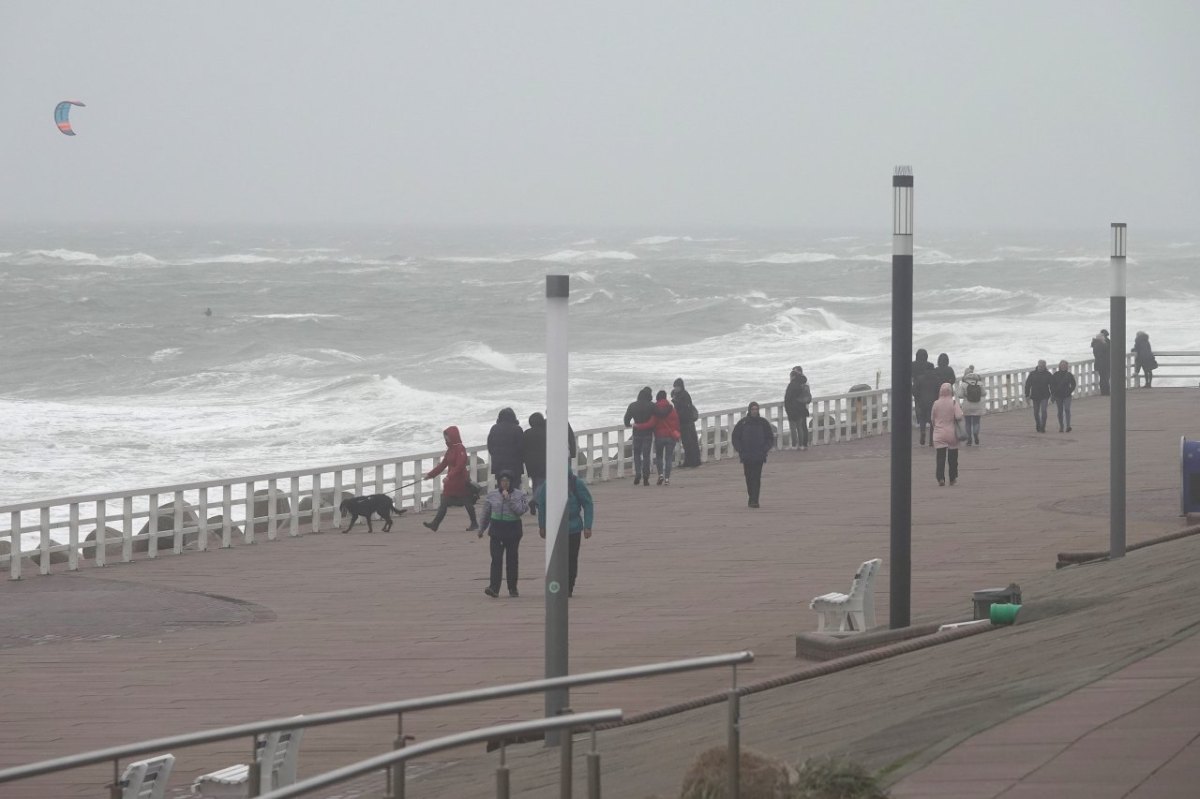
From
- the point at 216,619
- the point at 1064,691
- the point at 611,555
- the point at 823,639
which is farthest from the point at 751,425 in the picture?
the point at 1064,691

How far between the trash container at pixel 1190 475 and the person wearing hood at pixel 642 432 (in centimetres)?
884

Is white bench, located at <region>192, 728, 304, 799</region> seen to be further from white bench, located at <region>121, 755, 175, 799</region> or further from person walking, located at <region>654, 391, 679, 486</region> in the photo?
person walking, located at <region>654, 391, 679, 486</region>

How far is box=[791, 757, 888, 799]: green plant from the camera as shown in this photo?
5.96 meters

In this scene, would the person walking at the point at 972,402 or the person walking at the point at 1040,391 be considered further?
the person walking at the point at 1040,391

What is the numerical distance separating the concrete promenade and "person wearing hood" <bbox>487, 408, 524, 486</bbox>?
94 cm

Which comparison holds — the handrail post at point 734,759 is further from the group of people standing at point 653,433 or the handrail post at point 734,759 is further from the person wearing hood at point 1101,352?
the person wearing hood at point 1101,352

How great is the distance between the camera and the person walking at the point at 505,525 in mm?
15672

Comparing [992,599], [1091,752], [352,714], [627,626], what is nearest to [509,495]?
[627,626]

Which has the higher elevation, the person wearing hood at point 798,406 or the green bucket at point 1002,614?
the person wearing hood at point 798,406

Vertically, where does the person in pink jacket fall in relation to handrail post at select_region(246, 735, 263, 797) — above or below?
above

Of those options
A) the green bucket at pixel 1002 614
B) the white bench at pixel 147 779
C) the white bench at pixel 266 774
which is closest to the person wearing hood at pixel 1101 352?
the green bucket at pixel 1002 614

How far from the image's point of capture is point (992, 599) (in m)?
11.7

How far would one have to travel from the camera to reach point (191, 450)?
141 feet

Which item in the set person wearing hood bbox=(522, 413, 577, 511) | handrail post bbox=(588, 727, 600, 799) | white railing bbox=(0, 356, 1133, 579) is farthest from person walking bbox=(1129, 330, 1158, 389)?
handrail post bbox=(588, 727, 600, 799)
